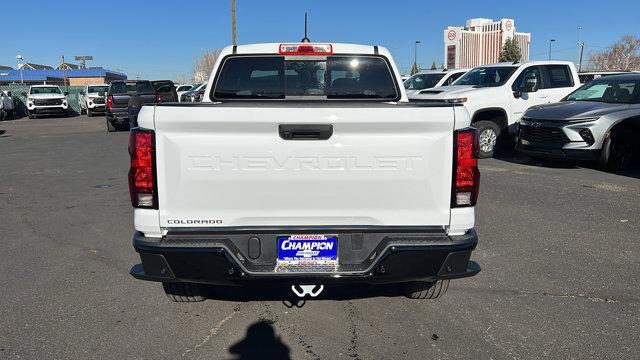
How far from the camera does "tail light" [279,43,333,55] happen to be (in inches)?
173

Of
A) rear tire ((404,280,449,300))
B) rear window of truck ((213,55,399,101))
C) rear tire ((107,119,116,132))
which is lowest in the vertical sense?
rear tire ((404,280,449,300))

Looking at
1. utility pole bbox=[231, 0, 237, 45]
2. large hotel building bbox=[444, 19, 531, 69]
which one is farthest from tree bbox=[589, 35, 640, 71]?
utility pole bbox=[231, 0, 237, 45]

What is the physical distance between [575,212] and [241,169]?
5371 millimetres

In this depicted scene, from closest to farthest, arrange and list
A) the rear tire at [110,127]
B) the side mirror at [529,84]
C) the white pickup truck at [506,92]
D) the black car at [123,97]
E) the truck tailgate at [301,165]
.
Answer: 1. the truck tailgate at [301,165]
2. the side mirror at [529,84]
3. the white pickup truck at [506,92]
4. the black car at [123,97]
5. the rear tire at [110,127]

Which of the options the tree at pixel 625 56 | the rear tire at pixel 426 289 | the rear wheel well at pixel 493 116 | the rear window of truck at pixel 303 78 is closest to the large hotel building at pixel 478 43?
the tree at pixel 625 56

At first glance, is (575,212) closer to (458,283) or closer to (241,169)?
(458,283)

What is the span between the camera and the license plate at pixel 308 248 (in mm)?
3021

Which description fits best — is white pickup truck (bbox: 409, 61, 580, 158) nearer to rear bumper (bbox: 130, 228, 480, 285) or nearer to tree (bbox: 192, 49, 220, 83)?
rear bumper (bbox: 130, 228, 480, 285)

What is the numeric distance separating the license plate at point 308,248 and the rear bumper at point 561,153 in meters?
7.85

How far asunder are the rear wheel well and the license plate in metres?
8.85

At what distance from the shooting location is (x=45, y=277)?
14.9 feet

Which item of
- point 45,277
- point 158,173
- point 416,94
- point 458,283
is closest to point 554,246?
point 458,283

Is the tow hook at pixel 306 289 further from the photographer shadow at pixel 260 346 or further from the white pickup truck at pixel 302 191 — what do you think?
the photographer shadow at pixel 260 346

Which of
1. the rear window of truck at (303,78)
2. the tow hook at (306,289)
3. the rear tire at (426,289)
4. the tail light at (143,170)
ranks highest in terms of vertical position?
the rear window of truck at (303,78)
